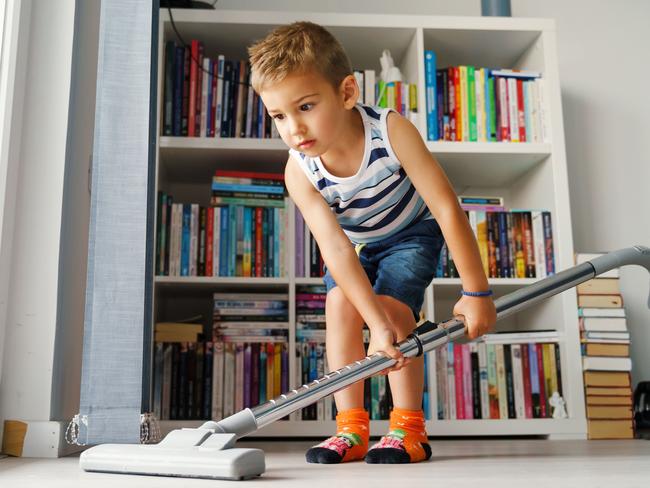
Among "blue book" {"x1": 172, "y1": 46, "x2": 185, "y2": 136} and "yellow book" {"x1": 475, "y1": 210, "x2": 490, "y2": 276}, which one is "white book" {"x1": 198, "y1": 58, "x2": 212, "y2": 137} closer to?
"blue book" {"x1": 172, "y1": 46, "x2": 185, "y2": 136}

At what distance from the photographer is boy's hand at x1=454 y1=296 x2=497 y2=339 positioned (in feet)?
3.91

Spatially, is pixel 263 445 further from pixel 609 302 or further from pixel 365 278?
pixel 609 302

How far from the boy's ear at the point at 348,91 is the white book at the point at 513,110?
999 mm

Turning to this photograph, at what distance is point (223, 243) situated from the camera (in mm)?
1995

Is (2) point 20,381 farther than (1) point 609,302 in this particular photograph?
No

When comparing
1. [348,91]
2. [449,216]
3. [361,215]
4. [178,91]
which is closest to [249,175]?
[178,91]

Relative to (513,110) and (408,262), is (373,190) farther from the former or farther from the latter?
(513,110)

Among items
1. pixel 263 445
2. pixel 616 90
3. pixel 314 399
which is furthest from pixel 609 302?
pixel 314 399

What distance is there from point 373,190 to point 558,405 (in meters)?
0.98

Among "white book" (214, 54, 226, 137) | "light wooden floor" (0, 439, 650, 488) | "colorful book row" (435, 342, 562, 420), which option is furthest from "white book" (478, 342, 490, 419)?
"white book" (214, 54, 226, 137)

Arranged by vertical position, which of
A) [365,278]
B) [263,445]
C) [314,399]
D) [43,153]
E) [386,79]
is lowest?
[263,445]

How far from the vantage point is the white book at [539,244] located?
2014 millimetres

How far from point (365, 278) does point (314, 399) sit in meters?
0.25

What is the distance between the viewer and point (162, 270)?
1.94m
